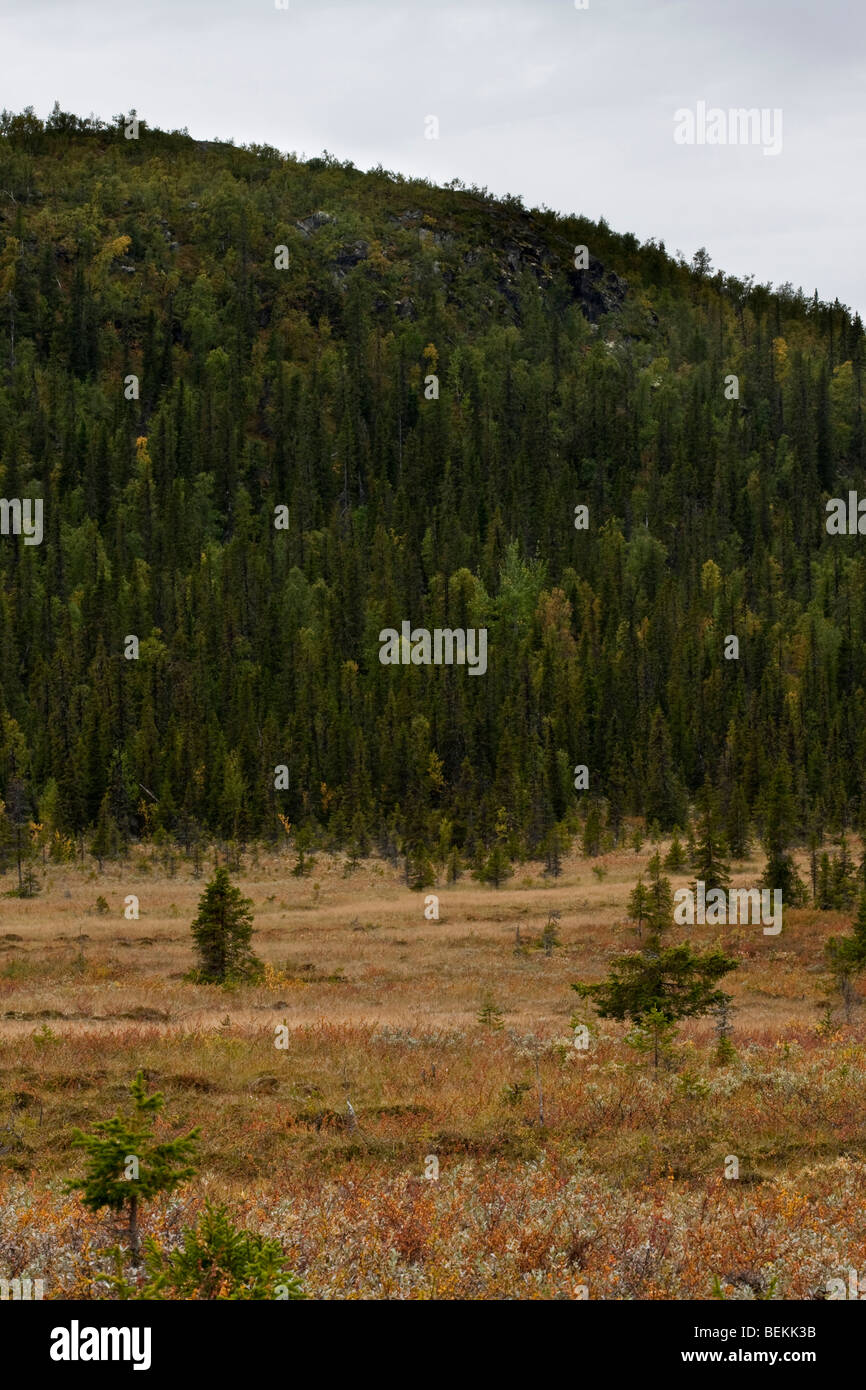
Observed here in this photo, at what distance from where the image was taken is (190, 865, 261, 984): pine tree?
96.2ft

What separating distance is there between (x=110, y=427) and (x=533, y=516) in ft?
186

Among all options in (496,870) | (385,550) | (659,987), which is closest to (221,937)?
(659,987)

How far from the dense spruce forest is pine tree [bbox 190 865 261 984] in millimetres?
25827

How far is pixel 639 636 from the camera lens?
115562mm

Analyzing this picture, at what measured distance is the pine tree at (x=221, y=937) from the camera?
96.2 ft

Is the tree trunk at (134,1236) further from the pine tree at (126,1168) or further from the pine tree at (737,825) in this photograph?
the pine tree at (737,825)

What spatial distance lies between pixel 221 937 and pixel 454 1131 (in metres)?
16.5

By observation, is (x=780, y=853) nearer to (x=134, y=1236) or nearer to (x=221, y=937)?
(x=221, y=937)

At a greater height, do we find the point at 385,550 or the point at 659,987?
the point at 385,550

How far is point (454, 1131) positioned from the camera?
14.2m

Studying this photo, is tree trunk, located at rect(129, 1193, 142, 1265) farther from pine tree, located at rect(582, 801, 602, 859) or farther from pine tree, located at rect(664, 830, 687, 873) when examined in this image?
pine tree, located at rect(582, 801, 602, 859)

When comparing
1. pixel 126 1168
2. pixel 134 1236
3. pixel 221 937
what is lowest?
pixel 221 937

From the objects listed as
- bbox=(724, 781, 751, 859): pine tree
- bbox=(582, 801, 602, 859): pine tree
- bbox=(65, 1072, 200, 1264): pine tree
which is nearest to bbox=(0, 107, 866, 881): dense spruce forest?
bbox=(724, 781, 751, 859): pine tree

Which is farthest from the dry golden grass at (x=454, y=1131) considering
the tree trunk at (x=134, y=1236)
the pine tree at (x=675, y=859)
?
the pine tree at (x=675, y=859)
